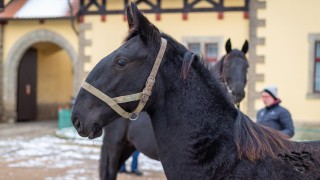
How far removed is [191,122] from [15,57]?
14181 millimetres

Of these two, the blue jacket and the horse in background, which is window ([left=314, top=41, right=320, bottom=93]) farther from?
the blue jacket

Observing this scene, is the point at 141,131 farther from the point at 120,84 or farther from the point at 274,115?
the point at 120,84

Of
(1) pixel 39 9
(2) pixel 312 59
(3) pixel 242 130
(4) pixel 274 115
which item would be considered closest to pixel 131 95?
(3) pixel 242 130

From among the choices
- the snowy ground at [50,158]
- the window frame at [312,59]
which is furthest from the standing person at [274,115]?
the window frame at [312,59]

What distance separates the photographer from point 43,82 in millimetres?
18000

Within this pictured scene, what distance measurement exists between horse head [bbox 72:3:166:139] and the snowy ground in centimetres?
338

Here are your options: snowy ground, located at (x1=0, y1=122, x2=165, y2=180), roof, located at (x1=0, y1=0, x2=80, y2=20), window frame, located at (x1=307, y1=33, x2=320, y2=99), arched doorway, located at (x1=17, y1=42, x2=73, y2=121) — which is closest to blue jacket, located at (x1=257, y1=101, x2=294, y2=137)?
snowy ground, located at (x1=0, y1=122, x2=165, y2=180)

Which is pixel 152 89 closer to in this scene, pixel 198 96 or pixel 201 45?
pixel 198 96

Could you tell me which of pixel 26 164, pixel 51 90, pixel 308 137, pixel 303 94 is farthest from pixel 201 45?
pixel 51 90

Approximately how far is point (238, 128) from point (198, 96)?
0.27 metres

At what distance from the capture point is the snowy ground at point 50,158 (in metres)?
7.61

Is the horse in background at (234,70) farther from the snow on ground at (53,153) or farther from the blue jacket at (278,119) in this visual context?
the snow on ground at (53,153)

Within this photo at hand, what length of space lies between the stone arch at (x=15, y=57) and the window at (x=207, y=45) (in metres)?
4.30

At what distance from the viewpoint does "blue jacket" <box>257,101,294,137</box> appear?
14.0 feet
